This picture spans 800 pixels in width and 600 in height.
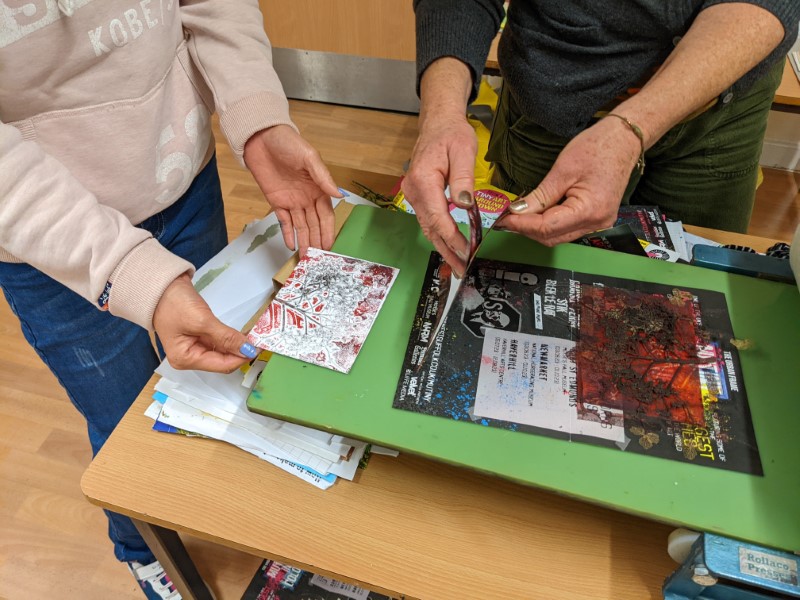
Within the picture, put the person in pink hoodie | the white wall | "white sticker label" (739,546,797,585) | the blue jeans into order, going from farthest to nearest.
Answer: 1. the white wall
2. the blue jeans
3. the person in pink hoodie
4. "white sticker label" (739,546,797,585)

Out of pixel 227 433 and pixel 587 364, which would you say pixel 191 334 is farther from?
pixel 587 364

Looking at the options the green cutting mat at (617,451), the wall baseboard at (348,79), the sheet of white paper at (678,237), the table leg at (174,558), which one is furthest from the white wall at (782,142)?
the table leg at (174,558)

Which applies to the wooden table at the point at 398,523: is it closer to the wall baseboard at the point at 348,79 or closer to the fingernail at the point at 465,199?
the fingernail at the point at 465,199

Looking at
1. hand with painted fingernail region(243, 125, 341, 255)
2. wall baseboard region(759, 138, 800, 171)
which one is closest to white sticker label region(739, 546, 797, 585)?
hand with painted fingernail region(243, 125, 341, 255)

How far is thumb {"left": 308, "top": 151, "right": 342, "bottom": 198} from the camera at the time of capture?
83 cm

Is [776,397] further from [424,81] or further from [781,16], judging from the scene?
[424,81]

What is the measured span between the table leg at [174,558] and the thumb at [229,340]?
0.30 meters

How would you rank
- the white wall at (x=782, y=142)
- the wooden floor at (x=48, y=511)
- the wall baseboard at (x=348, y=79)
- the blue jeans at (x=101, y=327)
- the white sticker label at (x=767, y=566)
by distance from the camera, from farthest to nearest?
1. the wall baseboard at (x=348, y=79)
2. the white wall at (x=782, y=142)
3. the wooden floor at (x=48, y=511)
4. the blue jeans at (x=101, y=327)
5. the white sticker label at (x=767, y=566)

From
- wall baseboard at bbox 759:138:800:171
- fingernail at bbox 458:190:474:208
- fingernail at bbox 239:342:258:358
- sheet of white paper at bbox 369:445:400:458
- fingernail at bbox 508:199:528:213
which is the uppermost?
wall baseboard at bbox 759:138:800:171

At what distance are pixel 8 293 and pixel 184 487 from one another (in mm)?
371

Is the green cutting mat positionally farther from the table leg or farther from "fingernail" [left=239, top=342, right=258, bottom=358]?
the table leg

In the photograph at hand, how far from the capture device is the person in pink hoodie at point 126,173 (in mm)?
651

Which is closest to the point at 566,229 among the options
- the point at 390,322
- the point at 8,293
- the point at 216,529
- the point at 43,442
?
the point at 390,322

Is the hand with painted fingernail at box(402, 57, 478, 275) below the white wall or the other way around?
below
